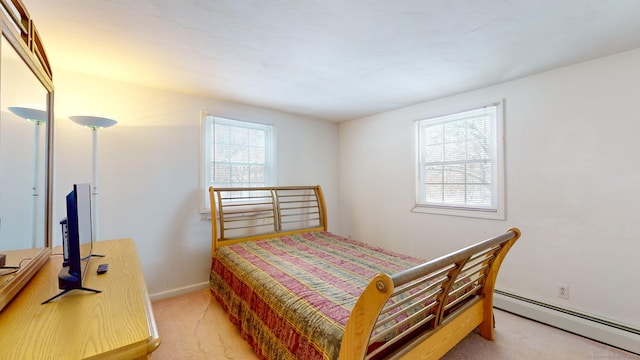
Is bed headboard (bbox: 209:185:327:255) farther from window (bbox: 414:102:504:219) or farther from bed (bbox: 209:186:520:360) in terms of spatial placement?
window (bbox: 414:102:504:219)

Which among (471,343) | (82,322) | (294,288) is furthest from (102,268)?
(471,343)

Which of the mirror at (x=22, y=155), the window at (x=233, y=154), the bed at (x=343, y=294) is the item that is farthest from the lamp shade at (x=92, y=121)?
the bed at (x=343, y=294)

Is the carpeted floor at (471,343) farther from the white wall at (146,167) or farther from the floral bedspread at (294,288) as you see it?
the white wall at (146,167)

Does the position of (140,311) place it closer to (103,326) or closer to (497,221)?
(103,326)

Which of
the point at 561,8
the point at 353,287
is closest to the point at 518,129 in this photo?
the point at 561,8

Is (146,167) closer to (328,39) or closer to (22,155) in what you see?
(22,155)

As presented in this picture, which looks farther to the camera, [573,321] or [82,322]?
[573,321]

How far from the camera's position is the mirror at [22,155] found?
99 centimetres

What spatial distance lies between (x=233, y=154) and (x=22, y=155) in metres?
2.20

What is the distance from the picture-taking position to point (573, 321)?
7.10 feet

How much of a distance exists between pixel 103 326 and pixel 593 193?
3.24 metres

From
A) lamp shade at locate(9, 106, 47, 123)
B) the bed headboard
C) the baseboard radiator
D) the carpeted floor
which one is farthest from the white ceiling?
the carpeted floor

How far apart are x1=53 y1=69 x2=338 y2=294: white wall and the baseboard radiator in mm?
3274

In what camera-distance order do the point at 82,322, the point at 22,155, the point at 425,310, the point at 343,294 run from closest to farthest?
the point at 82,322
the point at 22,155
the point at 425,310
the point at 343,294
